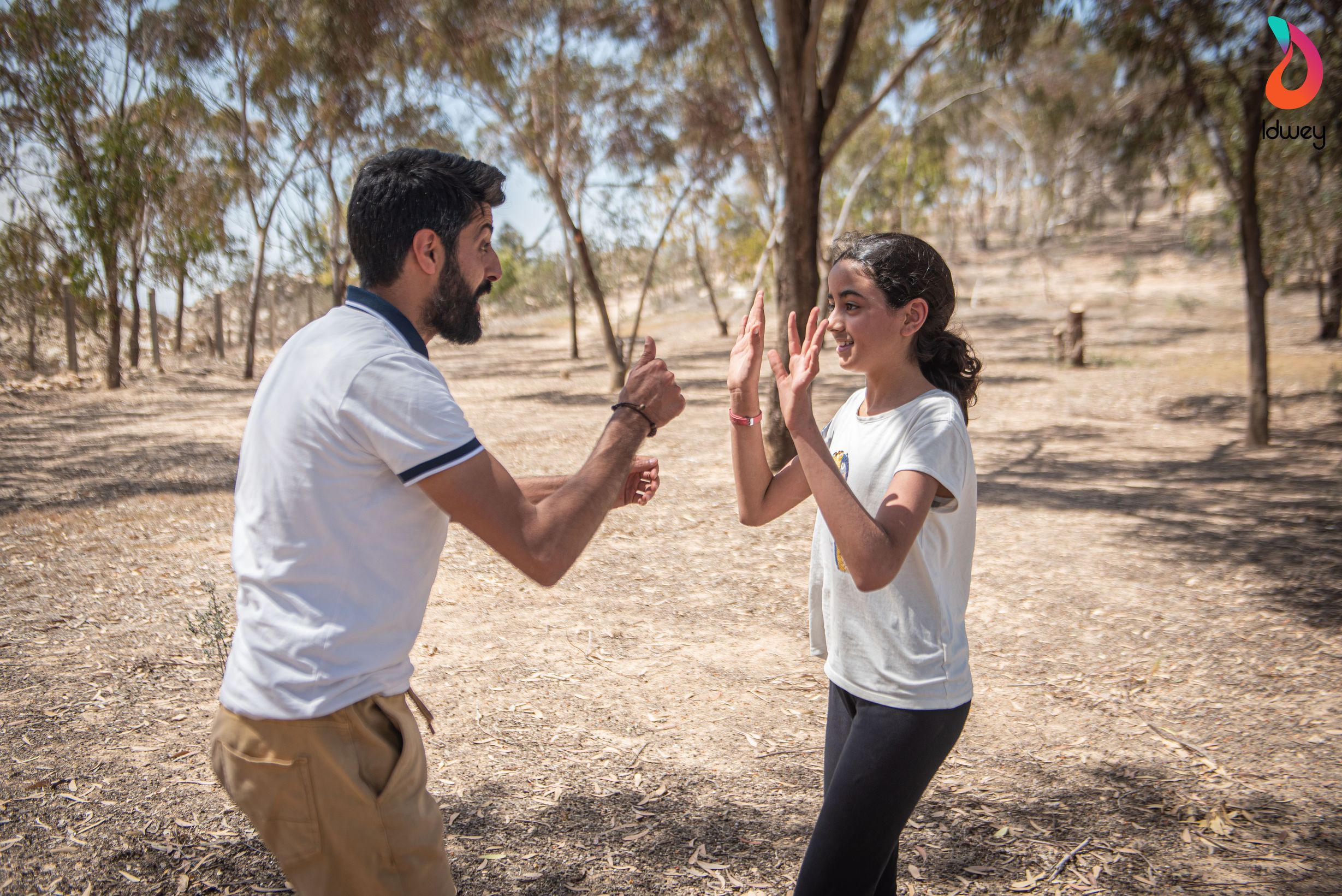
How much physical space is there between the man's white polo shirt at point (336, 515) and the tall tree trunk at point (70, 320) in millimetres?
18694

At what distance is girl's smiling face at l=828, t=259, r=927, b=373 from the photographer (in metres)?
2.05

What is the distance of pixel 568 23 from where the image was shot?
1447 cm

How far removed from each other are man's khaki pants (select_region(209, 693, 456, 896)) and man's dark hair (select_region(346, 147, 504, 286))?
2.50ft

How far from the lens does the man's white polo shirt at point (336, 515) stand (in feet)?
5.00

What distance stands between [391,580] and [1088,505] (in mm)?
7100

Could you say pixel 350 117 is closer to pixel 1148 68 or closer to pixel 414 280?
pixel 1148 68

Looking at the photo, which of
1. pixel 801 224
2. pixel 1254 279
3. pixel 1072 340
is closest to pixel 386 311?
pixel 801 224

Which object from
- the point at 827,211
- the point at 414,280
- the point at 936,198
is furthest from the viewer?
the point at 936,198

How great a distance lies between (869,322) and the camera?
205 centimetres

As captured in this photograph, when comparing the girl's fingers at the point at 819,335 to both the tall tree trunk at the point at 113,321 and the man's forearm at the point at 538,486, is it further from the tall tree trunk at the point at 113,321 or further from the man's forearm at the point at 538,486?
the tall tree trunk at the point at 113,321

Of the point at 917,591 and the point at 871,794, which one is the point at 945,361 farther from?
the point at 871,794

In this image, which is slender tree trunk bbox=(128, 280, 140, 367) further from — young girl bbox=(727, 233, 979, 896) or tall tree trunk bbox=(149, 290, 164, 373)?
young girl bbox=(727, 233, 979, 896)

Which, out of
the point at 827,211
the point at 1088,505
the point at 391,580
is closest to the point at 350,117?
the point at 827,211

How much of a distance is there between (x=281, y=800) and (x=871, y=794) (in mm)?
1058
